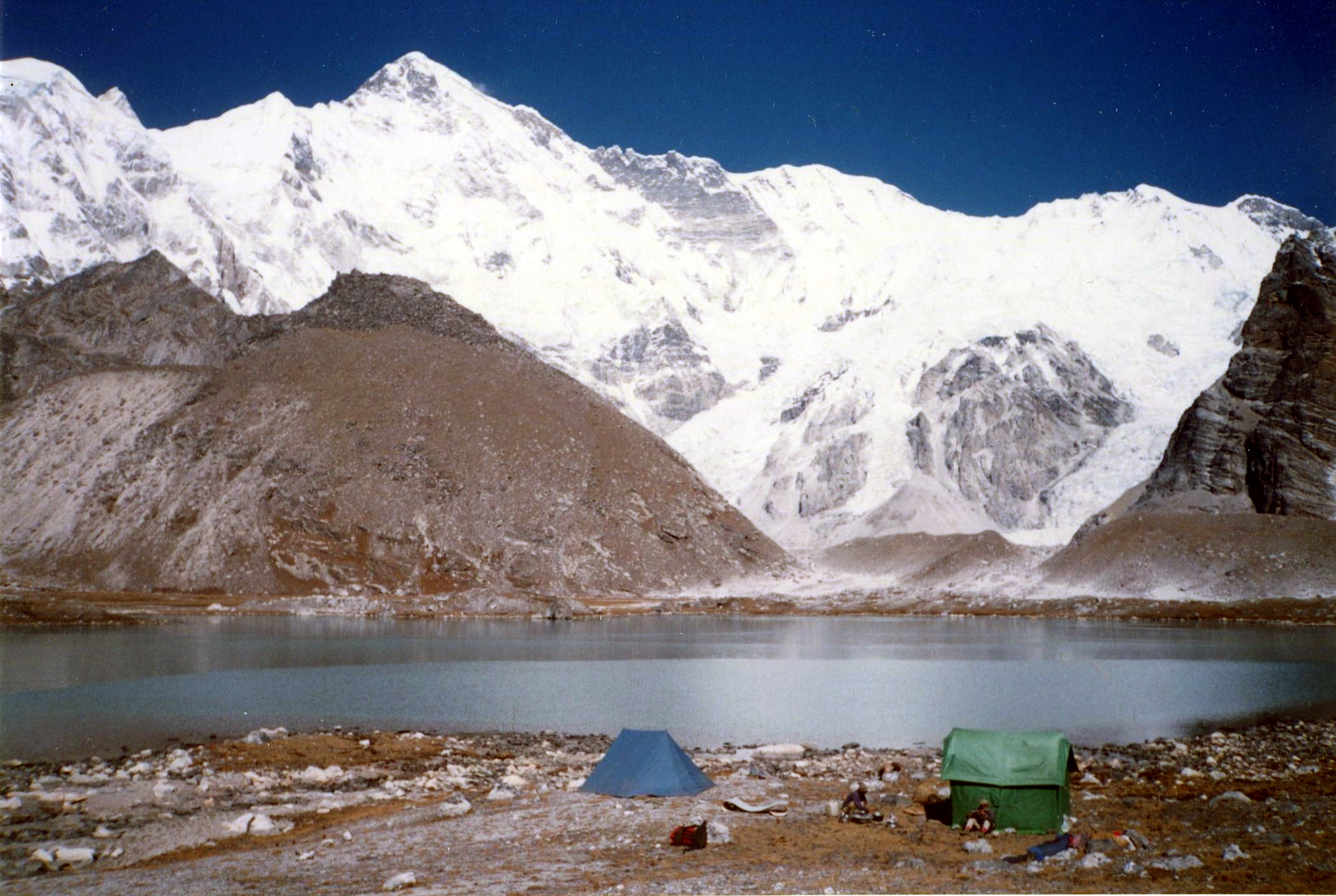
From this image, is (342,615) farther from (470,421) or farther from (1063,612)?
(1063,612)

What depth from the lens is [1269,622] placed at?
109500 millimetres

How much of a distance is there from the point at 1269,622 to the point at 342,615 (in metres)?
80.1

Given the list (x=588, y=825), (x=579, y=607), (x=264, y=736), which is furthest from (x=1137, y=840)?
(x=579, y=607)

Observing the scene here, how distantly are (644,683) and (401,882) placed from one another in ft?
124

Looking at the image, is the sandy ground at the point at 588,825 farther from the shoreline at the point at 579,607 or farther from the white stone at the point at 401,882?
the shoreline at the point at 579,607

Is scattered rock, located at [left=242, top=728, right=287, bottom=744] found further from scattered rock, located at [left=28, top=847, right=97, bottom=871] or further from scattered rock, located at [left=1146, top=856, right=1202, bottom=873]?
scattered rock, located at [left=1146, top=856, right=1202, bottom=873]

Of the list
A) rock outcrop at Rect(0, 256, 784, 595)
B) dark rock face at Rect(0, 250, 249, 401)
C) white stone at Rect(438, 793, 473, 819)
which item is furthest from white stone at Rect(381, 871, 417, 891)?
dark rock face at Rect(0, 250, 249, 401)

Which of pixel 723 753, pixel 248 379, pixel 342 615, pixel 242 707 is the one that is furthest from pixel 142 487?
pixel 723 753

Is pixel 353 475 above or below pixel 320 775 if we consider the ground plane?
above

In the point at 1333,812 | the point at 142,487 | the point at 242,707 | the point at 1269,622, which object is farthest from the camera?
the point at 142,487

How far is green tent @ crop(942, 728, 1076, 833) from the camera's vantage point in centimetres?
2508

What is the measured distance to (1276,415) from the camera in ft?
484

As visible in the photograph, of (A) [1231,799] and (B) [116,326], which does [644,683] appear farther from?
(B) [116,326]

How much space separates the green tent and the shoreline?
8208 cm
